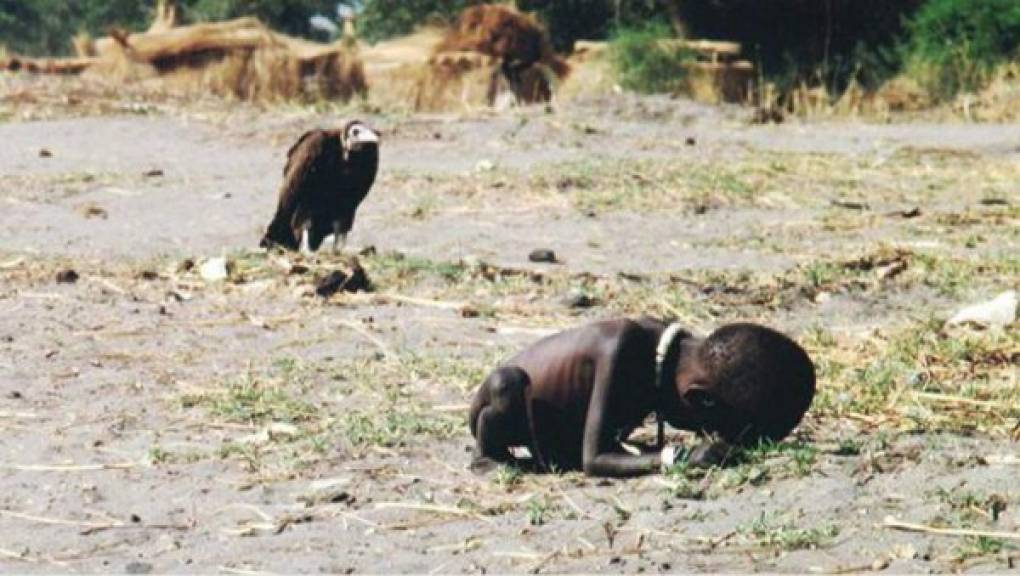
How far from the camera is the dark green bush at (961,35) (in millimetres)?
25844

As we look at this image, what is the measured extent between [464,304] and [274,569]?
4.15 m

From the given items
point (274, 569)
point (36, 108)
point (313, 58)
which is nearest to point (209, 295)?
point (274, 569)

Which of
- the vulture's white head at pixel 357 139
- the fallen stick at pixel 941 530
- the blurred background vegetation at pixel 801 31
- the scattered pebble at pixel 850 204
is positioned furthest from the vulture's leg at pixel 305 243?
the blurred background vegetation at pixel 801 31

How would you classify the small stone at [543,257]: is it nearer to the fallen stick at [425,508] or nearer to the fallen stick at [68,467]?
the fallen stick at [68,467]

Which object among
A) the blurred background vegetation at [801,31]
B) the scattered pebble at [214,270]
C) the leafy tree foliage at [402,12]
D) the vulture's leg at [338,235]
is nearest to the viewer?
the scattered pebble at [214,270]

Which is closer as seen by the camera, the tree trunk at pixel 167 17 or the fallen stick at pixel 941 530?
the fallen stick at pixel 941 530

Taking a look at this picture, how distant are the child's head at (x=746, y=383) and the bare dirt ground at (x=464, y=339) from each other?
10cm

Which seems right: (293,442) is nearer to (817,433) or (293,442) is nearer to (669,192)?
(817,433)

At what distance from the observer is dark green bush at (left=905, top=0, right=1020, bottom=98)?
25.8 m

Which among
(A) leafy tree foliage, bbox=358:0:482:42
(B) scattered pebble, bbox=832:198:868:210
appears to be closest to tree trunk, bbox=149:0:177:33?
(A) leafy tree foliage, bbox=358:0:482:42

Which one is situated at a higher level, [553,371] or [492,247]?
[553,371]

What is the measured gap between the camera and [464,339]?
861cm

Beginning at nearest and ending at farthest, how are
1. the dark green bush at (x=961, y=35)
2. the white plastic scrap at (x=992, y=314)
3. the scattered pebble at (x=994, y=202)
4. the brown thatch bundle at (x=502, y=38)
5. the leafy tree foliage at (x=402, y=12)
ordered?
1. the white plastic scrap at (x=992, y=314)
2. the scattered pebble at (x=994, y=202)
3. the brown thatch bundle at (x=502, y=38)
4. the dark green bush at (x=961, y=35)
5. the leafy tree foliage at (x=402, y=12)

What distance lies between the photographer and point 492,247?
11.7 metres
